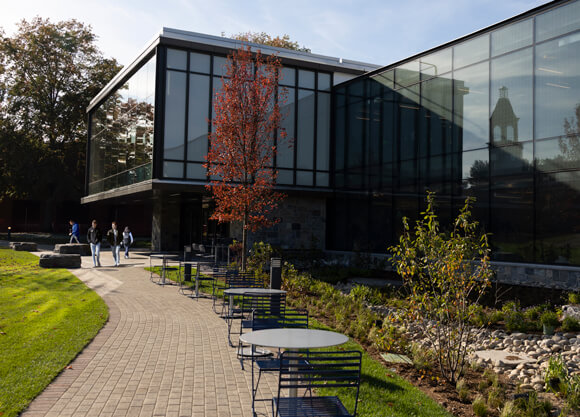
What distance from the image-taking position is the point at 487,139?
1631cm

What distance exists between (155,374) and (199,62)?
1815 cm

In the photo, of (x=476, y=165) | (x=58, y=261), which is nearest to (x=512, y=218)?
(x=476, y=165)

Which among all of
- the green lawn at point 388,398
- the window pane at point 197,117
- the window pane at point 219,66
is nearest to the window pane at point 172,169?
the window pane at point 197,117

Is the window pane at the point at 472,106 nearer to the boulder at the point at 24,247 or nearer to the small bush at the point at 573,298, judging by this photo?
the small bush at the point at 573,298

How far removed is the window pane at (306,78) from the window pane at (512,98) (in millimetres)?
9952

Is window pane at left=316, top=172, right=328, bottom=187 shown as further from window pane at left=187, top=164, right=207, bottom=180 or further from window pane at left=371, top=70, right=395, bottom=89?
window pane at left=187, top=164, right=207, bottom=180

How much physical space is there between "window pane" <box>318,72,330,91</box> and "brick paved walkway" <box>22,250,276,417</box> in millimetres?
16461

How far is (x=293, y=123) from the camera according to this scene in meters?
24.1

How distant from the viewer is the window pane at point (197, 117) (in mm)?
21938

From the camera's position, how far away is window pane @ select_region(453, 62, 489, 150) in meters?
16.6

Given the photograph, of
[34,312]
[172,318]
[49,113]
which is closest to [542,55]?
[172,318]

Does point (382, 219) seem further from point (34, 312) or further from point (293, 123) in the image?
point (34, 312)

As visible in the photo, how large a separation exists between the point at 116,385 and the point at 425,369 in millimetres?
4064

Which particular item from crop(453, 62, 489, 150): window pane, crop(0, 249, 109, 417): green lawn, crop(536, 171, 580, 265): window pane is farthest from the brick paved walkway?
crop(453, 62, 489, 150): window pane
